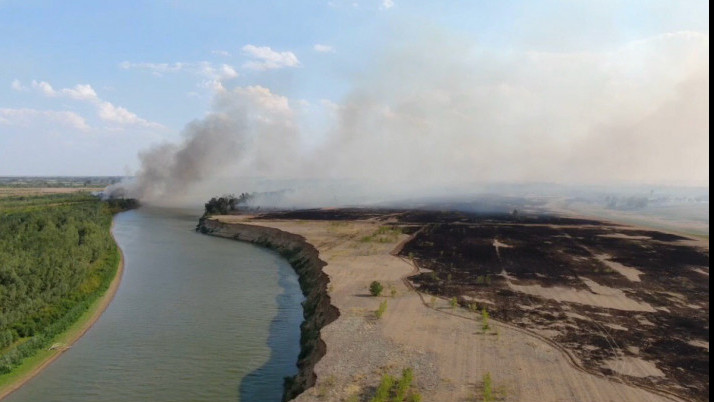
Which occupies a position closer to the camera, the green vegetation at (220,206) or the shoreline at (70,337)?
the shoreline at (70,337)

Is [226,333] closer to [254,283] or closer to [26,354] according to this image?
[26,354]

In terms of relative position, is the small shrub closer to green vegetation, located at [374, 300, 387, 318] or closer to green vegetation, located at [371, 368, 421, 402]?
green vegetation, located at [371, 368, 421, 402]

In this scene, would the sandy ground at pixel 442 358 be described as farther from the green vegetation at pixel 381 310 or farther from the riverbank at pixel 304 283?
the riverbank at pixel 304 283

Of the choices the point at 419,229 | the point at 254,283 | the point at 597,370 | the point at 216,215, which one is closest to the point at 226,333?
the point at 254,283

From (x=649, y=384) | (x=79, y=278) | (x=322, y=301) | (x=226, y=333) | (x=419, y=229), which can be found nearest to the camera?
(x=649, y=384)

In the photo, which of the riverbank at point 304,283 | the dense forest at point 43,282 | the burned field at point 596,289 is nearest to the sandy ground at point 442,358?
the riverbank at point 304,283

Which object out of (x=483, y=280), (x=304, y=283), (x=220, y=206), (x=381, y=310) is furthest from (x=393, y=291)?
(x=220, y=206)

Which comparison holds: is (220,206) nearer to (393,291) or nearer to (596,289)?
(393,291)
